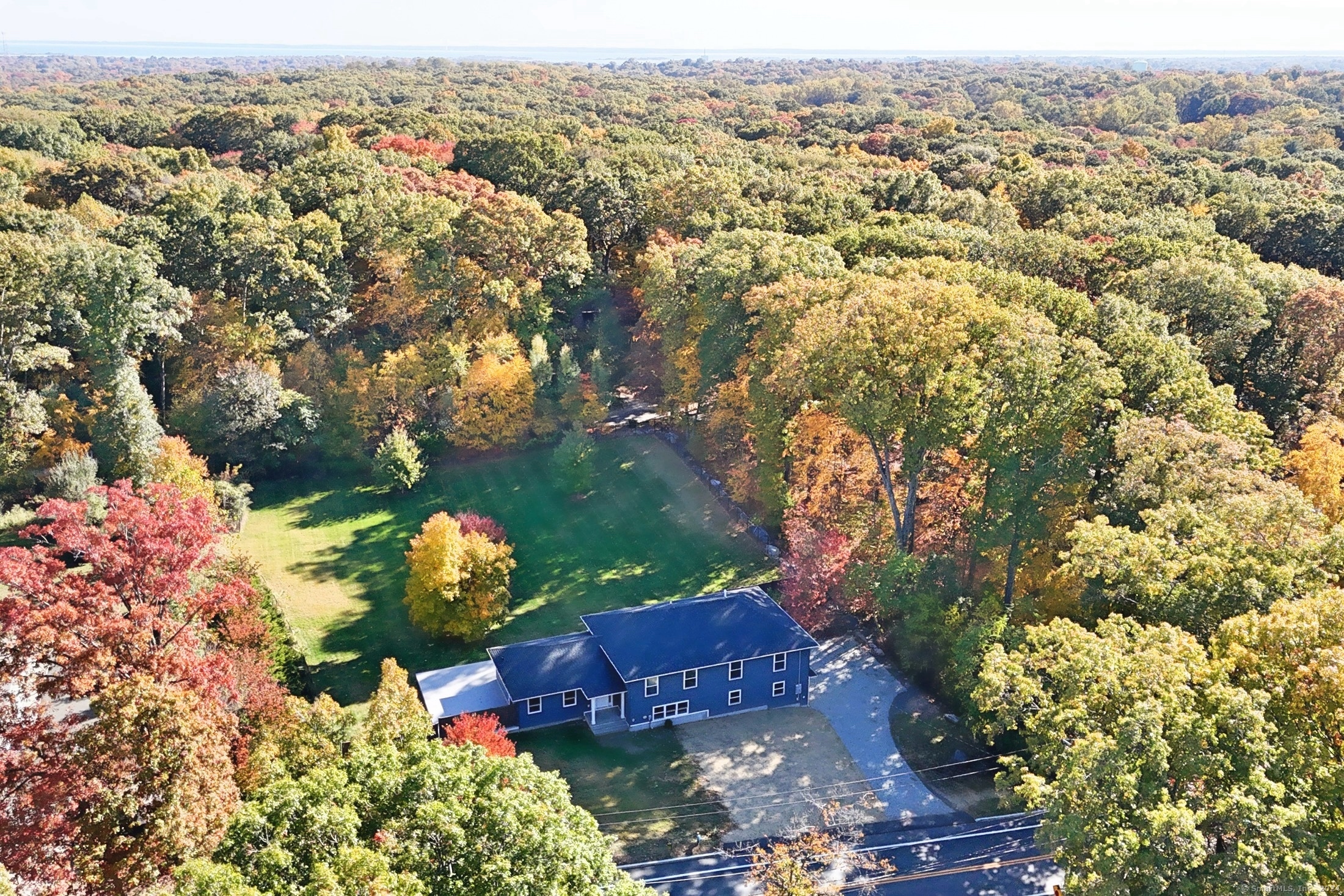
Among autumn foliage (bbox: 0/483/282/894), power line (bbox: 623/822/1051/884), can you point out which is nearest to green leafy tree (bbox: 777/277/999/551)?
power line (bbox: 623/822/1051/884)

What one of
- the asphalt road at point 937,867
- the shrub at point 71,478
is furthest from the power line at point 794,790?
the shrub at point 71,478

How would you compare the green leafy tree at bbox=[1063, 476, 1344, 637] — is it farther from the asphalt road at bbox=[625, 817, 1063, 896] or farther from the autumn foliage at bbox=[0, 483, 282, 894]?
the autumn foliage at bbox=[0, 483, 282, 894]

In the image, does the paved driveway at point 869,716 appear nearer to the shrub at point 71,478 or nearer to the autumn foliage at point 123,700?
the autumn foliage at point 123,700

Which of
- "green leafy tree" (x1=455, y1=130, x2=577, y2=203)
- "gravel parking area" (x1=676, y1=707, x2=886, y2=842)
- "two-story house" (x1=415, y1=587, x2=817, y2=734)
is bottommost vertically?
"gravel parking area" (x1=676, y1=707, x2=886, y2=842)

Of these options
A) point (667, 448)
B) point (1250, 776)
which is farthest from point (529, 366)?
point (1250, 776)

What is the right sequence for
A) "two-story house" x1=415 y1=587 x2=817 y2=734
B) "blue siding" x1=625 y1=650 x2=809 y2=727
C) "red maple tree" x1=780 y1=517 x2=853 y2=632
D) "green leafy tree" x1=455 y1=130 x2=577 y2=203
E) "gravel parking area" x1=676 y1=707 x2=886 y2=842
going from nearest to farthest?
"gravel parking area" x1=676 y1=707 x2=886 y2=842, "two-story house" x1=415 y1=587 x2=817 y2=734, "blue siding" x1=625 y1=650 x2=809 y2=727, "red maple tree" x1=780 y1=517 x2=853 y2=632, "green leafy tree" x1=455 y1=130 x2=577 y2=203

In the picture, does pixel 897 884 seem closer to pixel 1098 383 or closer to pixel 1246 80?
pixel 1098 383

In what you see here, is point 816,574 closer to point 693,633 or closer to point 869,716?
point 869,716
